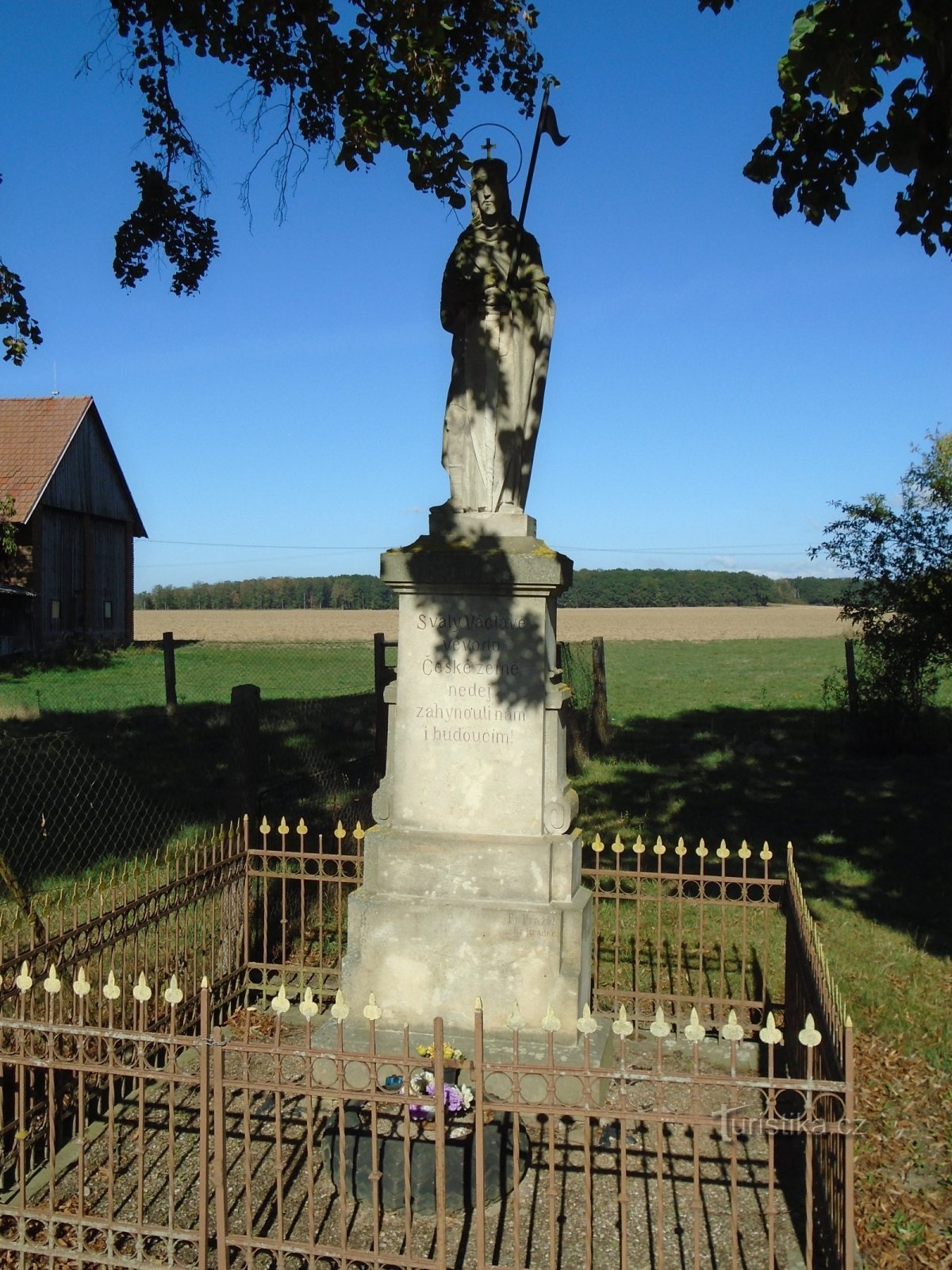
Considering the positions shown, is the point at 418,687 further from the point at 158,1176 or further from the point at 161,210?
the point at 161,210

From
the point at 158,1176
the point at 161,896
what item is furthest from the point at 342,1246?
the point at 161,896

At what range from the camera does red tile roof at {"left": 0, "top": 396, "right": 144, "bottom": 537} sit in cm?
2758

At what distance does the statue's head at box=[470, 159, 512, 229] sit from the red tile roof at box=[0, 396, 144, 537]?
23.0 m

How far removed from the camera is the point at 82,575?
30328mm

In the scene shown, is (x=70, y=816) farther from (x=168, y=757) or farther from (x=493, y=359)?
(x=493, y=359)

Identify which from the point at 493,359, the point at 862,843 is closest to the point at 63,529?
the point at 862,843

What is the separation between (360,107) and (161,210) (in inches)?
94.7

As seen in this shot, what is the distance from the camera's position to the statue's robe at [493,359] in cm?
576

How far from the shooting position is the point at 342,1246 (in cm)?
363

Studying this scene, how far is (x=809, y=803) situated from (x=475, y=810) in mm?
8029

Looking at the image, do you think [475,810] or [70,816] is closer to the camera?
[475,810]

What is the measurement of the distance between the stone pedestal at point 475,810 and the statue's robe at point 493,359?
248mm

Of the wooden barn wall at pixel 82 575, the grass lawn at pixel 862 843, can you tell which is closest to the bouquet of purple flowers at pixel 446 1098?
the grass lawn at pixel 862 843

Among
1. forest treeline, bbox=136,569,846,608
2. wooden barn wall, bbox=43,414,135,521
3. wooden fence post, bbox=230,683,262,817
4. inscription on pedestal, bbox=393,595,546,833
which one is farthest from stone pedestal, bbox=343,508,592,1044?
forest treeline, bbox=136,569,846,608
